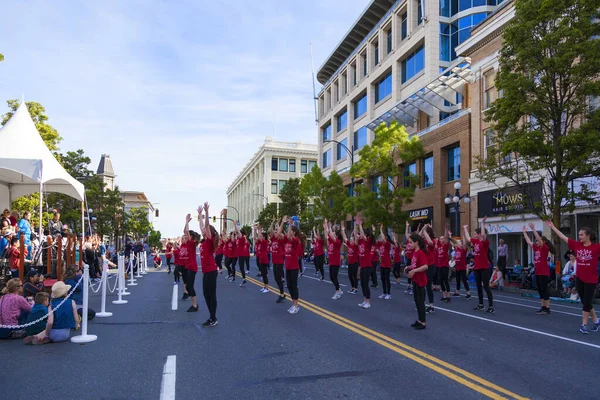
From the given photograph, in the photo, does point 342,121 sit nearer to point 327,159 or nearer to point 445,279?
point 327,159

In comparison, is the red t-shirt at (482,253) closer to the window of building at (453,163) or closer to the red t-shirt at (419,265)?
the red t-shirt at (419,265)

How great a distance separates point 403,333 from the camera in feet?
28.9

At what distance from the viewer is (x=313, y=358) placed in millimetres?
6883

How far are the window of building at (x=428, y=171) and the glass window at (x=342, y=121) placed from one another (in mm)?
18945

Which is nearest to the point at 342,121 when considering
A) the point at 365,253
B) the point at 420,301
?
the point at 365,253

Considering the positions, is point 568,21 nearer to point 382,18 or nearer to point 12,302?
point 12,302

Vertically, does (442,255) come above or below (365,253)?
below

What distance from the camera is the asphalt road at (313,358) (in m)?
5.51

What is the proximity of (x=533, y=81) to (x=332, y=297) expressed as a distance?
10671mm

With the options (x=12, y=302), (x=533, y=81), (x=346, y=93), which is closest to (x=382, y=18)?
(x=346, y=93)

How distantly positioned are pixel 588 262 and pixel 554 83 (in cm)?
1064

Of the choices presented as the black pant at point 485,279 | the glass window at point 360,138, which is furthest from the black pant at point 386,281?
the glass window at point 360,138

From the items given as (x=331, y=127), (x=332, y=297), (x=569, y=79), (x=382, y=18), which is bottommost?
(x=332, y=297)

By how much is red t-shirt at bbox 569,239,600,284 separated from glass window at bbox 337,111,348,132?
45.7 m
